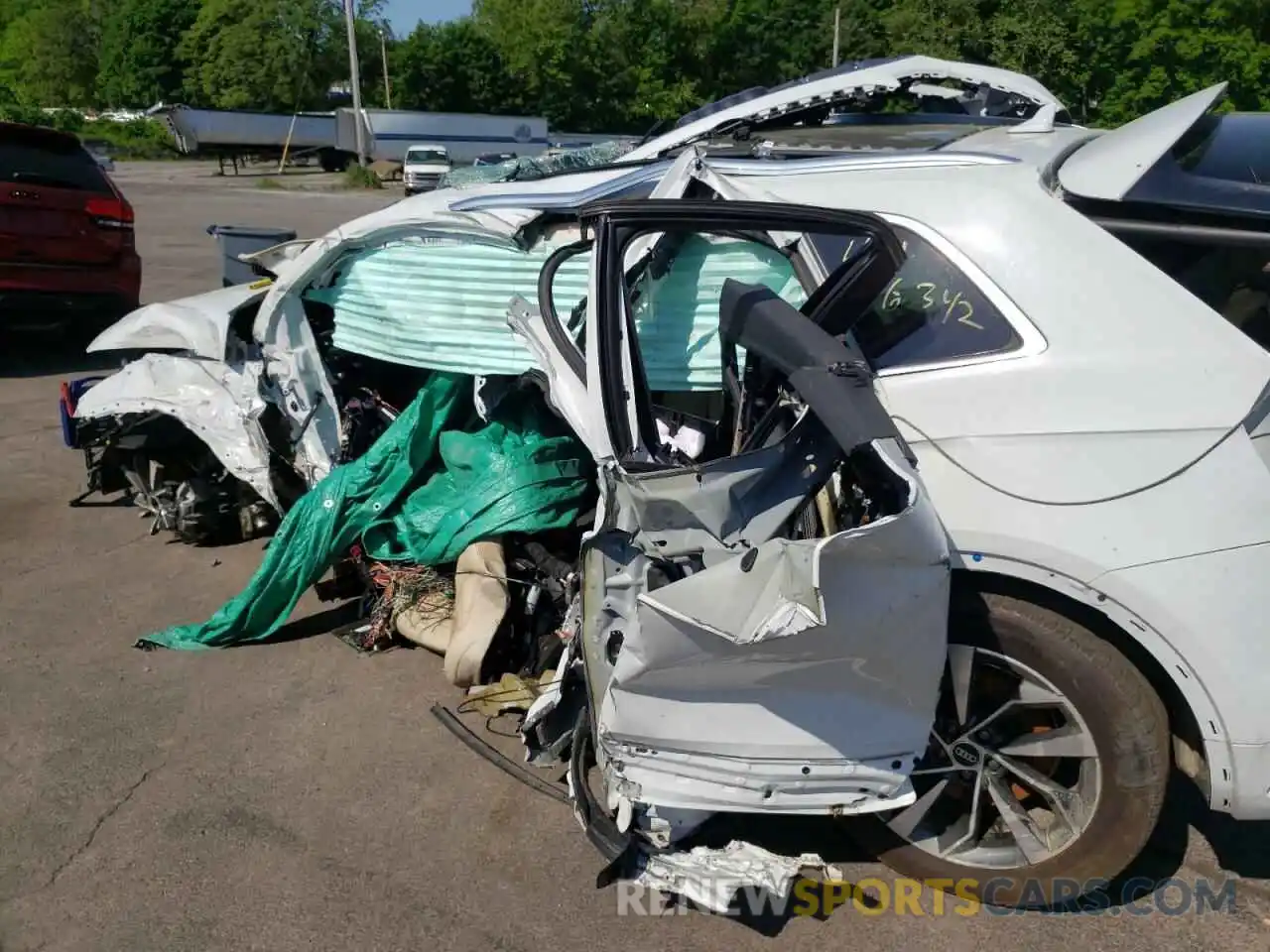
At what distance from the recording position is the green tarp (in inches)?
155

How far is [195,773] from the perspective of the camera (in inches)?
129

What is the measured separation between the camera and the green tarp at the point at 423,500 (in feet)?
12.9

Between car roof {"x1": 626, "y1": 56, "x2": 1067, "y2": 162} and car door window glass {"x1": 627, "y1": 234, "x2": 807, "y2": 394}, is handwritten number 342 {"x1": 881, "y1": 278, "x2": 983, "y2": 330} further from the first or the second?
car roof {"x1": 626, "y1": 56, "x2": 1067, "y2": 162}

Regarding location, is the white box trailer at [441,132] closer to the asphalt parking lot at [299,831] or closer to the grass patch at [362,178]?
the grass patch at [362,178]

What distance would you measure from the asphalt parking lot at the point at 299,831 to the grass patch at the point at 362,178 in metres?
34.7

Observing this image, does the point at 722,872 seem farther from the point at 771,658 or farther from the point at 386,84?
the point at 386,84

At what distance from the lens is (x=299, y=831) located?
3.01m

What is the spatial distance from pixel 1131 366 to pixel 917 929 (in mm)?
1466

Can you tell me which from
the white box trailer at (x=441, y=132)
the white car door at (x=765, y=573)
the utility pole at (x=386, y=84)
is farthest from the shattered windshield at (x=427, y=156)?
the white car door at (x=765, y=573)

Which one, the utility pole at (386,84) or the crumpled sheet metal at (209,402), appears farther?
the utility pole at (386,84)

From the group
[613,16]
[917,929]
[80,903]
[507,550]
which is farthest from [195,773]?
[613,16]

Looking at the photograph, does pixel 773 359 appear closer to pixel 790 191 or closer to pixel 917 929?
pixel 790 191

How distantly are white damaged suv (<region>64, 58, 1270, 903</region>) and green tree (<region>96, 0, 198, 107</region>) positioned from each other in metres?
74.8

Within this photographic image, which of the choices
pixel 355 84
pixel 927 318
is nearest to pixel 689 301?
pixel 927 318
